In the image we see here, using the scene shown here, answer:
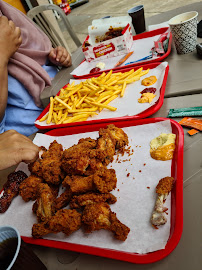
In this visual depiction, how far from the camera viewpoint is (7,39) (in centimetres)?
187

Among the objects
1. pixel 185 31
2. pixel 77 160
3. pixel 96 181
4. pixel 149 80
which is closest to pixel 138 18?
pixel 185 31

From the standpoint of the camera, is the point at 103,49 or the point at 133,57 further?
the point at 103,49

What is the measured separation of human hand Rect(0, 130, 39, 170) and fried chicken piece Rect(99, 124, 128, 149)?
1.52 feet

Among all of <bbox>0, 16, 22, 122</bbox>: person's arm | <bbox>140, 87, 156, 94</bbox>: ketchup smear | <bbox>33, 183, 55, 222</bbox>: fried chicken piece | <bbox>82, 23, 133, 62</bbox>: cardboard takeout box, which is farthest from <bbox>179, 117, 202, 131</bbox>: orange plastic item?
<bbox>0, 16, 22, 122</bbox>: person's arm

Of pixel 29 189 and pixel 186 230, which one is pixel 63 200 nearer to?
pixel 29 189

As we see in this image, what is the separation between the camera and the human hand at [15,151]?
1309 millimetres

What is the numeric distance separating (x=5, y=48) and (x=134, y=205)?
65.0 inches

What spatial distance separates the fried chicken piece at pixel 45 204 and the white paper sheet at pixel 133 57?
1.50 m

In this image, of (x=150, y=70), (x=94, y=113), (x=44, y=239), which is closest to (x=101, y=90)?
(x=94, y=113)

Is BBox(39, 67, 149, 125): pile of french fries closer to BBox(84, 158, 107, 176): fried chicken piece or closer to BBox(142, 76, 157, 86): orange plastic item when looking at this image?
BBox(142, 76, 157, 86): orange plastic item

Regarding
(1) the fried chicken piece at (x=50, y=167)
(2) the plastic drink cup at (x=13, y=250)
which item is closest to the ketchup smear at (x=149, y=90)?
(1) the fried chicken piece at (x=50, y=167)

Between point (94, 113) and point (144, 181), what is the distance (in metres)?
0.76

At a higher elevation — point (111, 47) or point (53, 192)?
point (111, 47)

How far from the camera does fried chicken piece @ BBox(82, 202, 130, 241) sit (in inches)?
36.8
